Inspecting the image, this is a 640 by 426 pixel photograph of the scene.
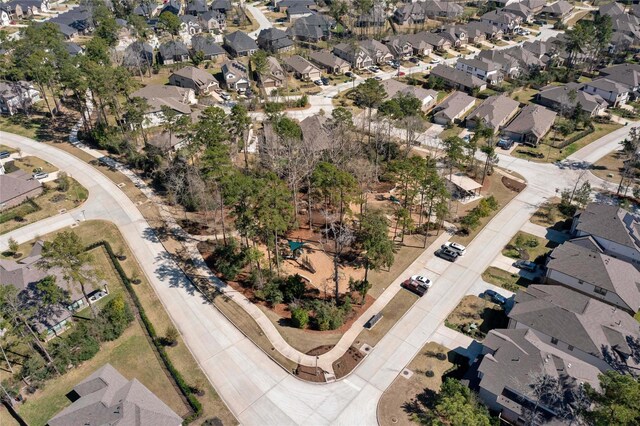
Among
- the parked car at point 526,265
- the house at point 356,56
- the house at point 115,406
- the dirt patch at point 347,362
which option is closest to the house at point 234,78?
the house at point 356,56

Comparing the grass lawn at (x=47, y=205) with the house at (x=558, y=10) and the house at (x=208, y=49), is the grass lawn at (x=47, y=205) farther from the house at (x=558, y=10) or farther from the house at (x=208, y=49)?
the house at (x=558, y=10)

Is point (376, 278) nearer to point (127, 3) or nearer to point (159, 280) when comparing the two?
point (159, 280)

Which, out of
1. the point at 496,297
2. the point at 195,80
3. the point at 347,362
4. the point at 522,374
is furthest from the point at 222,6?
the point at 522,374

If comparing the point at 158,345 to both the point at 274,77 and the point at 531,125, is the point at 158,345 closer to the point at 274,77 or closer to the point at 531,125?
the point at 531,125

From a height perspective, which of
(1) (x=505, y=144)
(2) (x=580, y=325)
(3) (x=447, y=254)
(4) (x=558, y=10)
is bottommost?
(3) (x=447, y=254)

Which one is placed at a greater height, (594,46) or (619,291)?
(594,46)

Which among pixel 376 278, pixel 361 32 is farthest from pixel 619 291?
pixel 361 32

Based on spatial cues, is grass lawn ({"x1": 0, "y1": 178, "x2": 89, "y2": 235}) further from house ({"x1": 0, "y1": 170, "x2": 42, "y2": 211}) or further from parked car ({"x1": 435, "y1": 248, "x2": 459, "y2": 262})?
parked car ({"x1": 435, "y1": 248, "x2": 459, "y2": 262})
